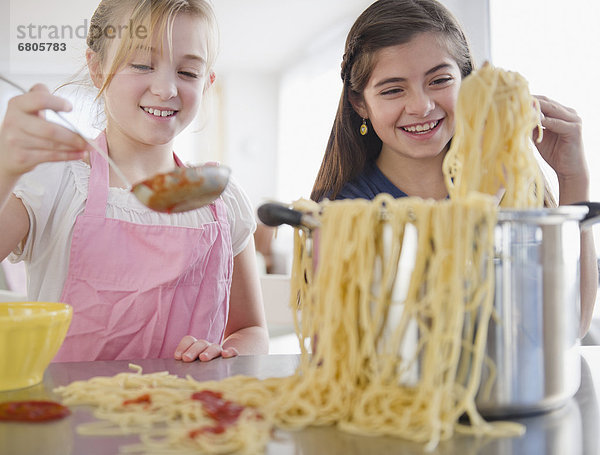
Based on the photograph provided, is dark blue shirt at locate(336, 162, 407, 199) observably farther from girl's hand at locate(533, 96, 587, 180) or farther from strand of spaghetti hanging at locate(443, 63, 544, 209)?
strand of spaghetti hanging at locate(443, 63, 544, 209)

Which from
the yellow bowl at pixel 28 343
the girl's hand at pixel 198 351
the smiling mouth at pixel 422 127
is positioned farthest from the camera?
the smiling mouth at pixel 422 127

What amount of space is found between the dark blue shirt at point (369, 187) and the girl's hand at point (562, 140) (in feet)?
1.22

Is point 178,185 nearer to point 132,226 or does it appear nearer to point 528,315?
point 132,226

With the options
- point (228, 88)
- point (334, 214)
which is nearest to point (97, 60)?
point (334, 214)

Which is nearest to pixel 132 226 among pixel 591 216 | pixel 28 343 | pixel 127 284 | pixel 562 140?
pixel 127 284

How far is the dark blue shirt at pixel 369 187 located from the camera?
5.27ft

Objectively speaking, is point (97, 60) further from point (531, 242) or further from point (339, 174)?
point (531, 242)

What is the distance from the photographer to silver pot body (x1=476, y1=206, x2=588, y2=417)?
26.7 inches

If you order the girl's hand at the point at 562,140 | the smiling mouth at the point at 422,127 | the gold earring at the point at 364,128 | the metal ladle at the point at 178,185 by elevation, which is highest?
the gold earring at the point at 364,128

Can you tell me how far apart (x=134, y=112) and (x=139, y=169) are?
0.14 metres

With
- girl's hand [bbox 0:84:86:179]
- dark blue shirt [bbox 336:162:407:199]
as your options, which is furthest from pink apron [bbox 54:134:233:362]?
dark blue shirt [bbox 336:162:407:199]

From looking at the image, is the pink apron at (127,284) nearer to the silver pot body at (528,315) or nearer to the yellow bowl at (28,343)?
the yellow bowl at (28,343)

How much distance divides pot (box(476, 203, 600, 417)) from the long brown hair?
0.94 metres

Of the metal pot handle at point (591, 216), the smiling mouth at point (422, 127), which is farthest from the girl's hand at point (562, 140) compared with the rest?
the metal pot handle at point (591, 216)
